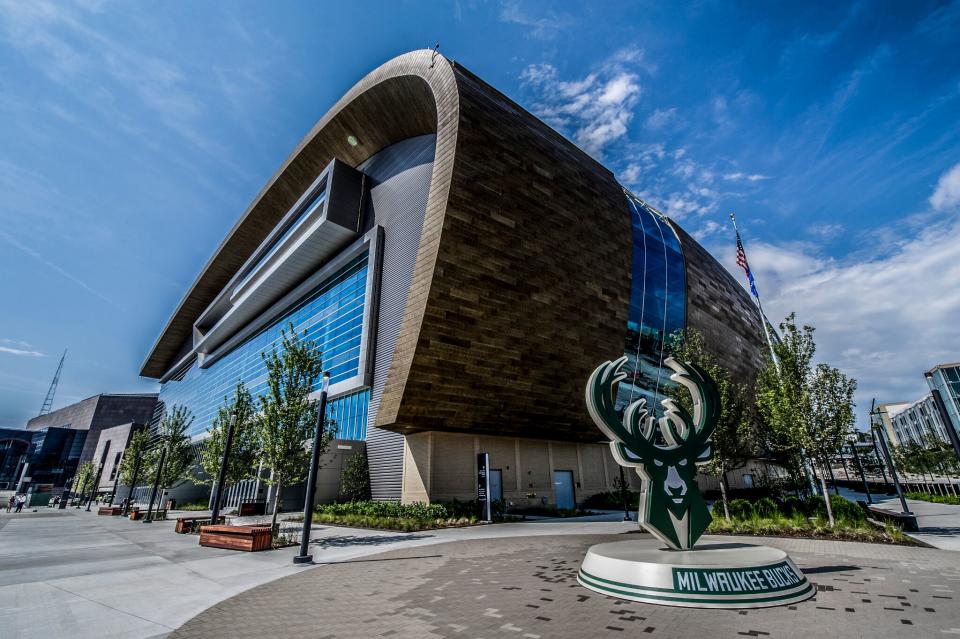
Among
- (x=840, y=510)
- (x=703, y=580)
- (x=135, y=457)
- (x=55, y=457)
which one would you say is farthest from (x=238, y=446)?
(x=55, y=457)

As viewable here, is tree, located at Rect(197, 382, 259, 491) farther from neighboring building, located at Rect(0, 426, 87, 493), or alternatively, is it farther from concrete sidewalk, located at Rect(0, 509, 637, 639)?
neighboring building, located at Rect(0, 426, 87, 493)

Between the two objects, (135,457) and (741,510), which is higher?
(135,457)

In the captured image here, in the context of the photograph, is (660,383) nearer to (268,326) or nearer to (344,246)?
(344,246)

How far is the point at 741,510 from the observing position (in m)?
17.0

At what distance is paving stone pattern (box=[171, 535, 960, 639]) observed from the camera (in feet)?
19.6

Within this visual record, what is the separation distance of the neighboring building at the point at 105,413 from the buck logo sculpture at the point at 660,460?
117 meters

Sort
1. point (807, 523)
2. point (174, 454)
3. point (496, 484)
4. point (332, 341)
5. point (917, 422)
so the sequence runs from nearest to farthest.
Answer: point (807, 523) → point (496, 484) → point (332, 341) → point (174, 454) → point (917, 422)

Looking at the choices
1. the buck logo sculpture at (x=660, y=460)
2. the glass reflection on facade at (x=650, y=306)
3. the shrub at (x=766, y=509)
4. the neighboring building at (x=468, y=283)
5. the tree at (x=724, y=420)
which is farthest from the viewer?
Result: the glass reflection on facade at (x=650, y=306)

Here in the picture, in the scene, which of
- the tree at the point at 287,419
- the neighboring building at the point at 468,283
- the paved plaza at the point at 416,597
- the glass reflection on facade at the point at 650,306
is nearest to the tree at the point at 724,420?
the paved plaza at the point at 416,597

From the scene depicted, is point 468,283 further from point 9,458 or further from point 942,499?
point 9,458

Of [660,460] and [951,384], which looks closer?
[660,460]

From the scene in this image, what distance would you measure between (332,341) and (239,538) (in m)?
21.9

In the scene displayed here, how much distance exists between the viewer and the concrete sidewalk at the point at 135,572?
22.1 feet

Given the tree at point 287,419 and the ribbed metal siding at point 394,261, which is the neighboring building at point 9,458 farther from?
the tree at point 287,419
